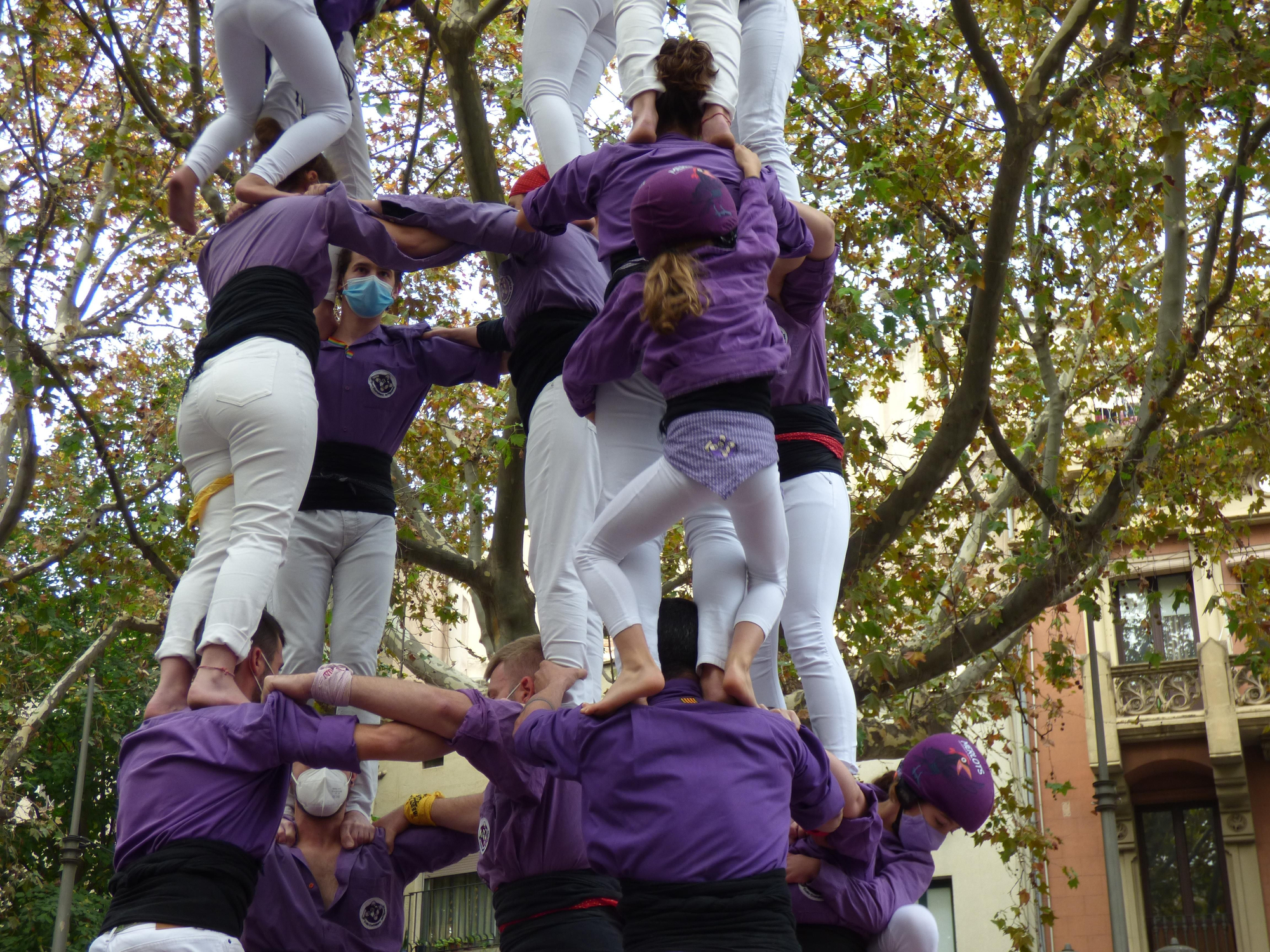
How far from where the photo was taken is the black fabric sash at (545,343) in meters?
5.23

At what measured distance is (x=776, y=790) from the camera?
3602mm

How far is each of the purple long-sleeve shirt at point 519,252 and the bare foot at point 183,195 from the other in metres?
0.72

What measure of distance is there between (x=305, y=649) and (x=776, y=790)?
2.47m

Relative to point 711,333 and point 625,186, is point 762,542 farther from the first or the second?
point 625,186

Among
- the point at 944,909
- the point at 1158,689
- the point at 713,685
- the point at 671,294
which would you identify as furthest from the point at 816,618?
the point at 1158,689

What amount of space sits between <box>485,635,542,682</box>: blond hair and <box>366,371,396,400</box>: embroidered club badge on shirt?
1.42 m

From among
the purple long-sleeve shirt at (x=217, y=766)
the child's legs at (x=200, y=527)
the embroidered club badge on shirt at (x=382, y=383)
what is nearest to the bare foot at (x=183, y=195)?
the child's legs at (x=200, y=527)

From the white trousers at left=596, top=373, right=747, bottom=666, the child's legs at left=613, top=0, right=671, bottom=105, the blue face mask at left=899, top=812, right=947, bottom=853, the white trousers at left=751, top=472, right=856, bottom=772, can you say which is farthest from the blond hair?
the child's legs at left=613, top=0, right=671, bottom=105

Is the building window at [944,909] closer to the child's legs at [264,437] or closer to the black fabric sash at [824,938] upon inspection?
the black fabric sash at [824,938]

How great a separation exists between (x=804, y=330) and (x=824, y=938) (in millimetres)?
2077

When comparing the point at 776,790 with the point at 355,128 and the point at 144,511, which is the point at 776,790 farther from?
the point at 144,511

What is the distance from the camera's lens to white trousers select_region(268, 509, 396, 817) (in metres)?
5.34

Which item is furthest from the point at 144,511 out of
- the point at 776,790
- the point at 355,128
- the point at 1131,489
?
the point at 776,790

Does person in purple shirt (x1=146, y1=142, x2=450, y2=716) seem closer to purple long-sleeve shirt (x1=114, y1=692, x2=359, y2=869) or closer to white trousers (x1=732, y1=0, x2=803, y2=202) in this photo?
purple long-sleeve shirt (x1=114, y1=692, x2=359, y2=869)
